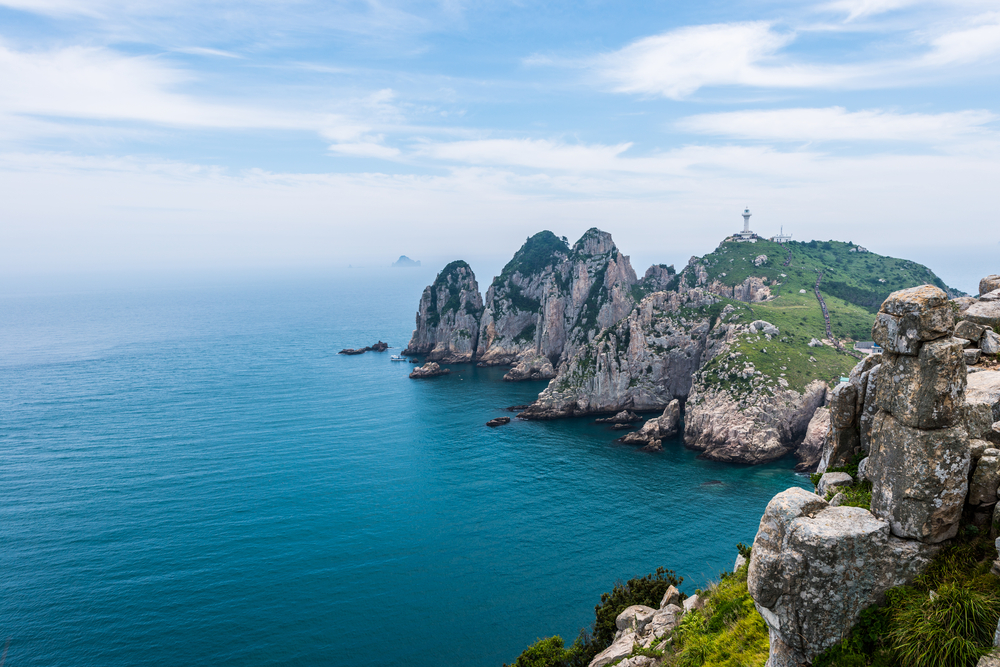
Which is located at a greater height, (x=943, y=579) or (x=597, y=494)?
(x=943, y=579)

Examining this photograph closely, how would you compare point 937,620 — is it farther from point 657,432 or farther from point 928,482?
point 657,432

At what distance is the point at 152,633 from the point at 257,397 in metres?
79.9

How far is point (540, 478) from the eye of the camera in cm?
7588

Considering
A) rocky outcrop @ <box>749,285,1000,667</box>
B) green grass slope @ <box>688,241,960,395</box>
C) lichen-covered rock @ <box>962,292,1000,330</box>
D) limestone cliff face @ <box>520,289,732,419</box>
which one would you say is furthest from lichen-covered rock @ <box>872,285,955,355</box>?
limestone cliff face @ <box>520,289,732,419</box>

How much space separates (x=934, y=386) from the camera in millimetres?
12664

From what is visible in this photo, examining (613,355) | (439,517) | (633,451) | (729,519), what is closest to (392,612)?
(439,517)

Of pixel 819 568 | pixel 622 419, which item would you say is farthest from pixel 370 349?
pixel 819 568

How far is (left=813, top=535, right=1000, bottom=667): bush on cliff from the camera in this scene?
11.1m

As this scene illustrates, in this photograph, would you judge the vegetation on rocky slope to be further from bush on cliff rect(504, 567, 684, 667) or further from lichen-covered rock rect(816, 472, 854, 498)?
lichen-covered rock rect(816, 472, 854, 498)

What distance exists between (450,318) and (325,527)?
4474 inches

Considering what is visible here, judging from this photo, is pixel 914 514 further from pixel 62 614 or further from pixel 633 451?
pixel 633 451

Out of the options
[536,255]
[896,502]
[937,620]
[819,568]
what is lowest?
[937,620]

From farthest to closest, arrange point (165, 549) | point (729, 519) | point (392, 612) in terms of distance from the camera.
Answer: point (729, 519) < point (165, 549) < point (392, 612)

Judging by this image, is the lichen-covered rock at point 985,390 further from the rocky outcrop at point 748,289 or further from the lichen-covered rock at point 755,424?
the rocky outcrop at point 748,289
